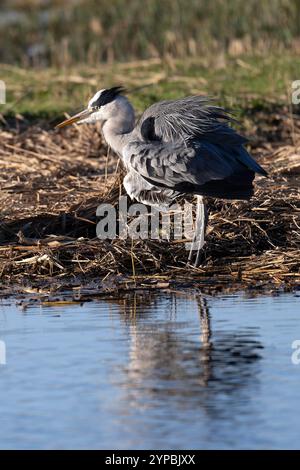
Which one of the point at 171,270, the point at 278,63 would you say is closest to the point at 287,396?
the point at 171,270

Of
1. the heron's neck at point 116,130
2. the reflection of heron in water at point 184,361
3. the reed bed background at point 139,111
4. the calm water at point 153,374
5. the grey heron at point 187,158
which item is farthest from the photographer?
the heron's neck at point 116,130

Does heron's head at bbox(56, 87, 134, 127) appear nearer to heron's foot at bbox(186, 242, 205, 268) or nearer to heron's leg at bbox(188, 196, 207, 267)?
heron's leg at bbox(188, 196, 207, 267)

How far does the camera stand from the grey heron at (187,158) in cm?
903

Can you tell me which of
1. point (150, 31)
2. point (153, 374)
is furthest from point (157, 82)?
point (153, 374)

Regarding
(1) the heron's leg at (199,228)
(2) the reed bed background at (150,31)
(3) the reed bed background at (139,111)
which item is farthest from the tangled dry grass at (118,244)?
(2) the reed bed background at (150,31)

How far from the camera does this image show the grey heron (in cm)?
903

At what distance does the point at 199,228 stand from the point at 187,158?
1.91ft

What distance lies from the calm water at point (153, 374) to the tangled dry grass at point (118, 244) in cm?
56

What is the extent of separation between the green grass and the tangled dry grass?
3.31 meters

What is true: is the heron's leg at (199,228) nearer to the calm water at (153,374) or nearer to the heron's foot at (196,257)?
the heron's foot at (196,257)

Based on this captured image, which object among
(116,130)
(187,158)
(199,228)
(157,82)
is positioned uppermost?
(157,82)

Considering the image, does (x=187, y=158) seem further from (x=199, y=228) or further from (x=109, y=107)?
(x=109, y=107)

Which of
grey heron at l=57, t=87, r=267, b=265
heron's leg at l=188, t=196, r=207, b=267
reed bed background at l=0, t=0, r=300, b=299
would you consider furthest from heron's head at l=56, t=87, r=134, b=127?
heron's leg at l=188, t=196, r=207, b=267

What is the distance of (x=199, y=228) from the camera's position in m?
9.37
